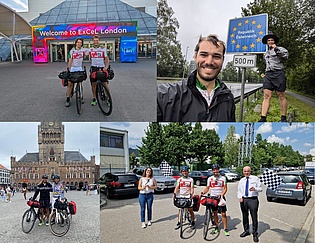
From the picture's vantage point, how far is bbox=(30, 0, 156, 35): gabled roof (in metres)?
2.43

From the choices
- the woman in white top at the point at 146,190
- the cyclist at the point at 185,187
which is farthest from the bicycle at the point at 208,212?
the woman in white top at the point at 146,190

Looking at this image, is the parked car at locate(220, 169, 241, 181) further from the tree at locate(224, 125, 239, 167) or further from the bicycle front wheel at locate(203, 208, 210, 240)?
the bicycle front wheel at locate(203, 208, 210, 240)

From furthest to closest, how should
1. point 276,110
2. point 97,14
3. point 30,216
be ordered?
point 30,216 → point 276,110 → point 97,14

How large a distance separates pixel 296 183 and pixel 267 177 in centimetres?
33

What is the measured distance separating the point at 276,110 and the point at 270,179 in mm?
878

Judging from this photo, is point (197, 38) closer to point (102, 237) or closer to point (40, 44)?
point (40, 44)

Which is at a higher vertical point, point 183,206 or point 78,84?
point 78,84

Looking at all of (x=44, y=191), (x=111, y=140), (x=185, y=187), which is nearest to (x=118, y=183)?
(x=111, y=140)

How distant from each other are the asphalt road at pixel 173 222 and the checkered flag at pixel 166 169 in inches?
9.2

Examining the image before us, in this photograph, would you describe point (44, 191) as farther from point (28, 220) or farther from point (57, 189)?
point (28, 220)

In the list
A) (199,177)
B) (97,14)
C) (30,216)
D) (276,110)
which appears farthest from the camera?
(30,216)

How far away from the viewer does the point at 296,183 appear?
3.20 metres

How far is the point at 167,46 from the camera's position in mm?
2611

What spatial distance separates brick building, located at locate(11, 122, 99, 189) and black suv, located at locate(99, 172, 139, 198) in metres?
0.11
